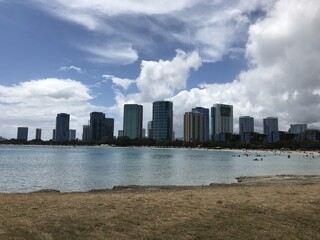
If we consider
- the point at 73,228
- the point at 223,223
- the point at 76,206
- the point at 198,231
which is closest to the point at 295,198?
the point at 223,223

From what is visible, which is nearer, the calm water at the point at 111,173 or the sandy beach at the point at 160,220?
the sandy beach at the point at 160,220

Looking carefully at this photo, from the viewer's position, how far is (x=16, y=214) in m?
14.1

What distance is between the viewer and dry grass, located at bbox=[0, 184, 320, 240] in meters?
12.0

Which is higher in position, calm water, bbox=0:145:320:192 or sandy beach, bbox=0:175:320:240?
sandy beach, bbox=0:175:320:240

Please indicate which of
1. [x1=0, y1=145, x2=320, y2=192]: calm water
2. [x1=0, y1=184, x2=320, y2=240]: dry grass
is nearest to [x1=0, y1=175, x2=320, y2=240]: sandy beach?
[x1=0, y1=184, x2=320, y2=240]: dry grass

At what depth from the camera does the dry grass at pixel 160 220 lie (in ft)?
39.5

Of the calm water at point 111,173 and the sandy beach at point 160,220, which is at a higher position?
the sandy beach at point 160,220

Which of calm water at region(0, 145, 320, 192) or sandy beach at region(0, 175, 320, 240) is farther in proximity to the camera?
calm water at region(0, 145, 320, 192)

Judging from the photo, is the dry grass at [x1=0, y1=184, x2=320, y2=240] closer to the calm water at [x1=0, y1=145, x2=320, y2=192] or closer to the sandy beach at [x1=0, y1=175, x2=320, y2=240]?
the sandy beach at [x1=0, y1=175, x2=320, y2=240]

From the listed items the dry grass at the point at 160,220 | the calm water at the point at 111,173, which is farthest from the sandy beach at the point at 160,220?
the calm water at the point at 111,173

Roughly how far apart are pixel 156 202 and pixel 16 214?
691 centimetres

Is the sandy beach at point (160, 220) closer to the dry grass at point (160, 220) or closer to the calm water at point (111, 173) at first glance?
the dry grass at point (160, 220)

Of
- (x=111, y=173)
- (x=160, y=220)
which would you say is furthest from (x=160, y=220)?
(x=111, y=173)

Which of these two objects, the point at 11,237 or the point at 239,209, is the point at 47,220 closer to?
the point at 11,237
